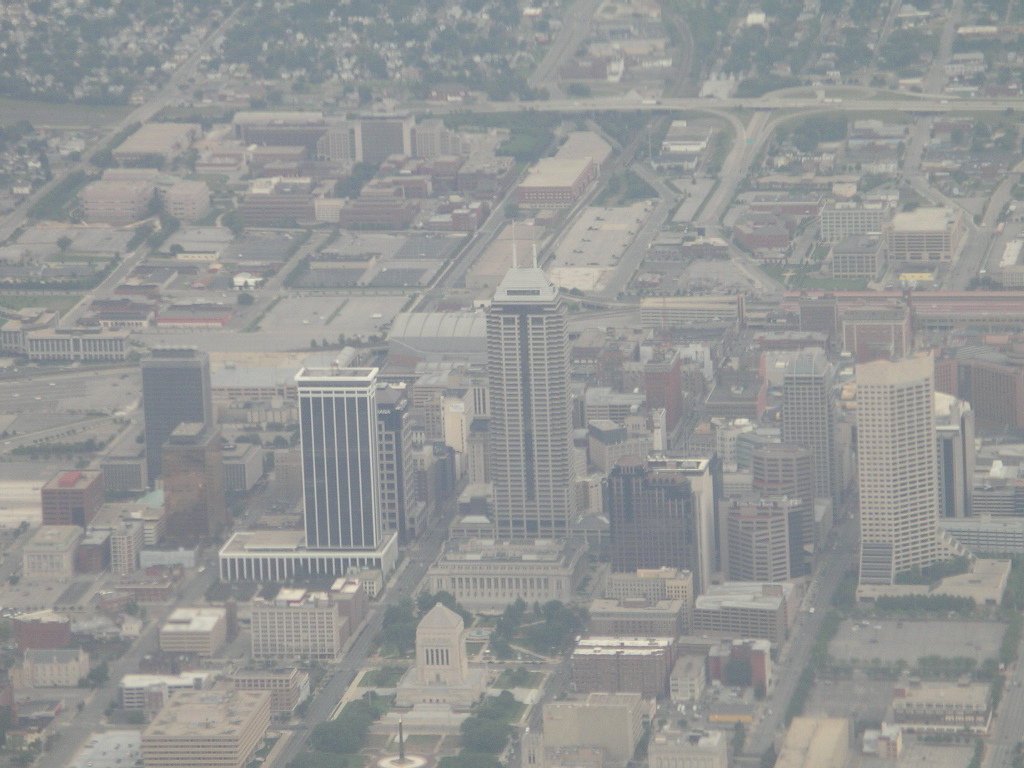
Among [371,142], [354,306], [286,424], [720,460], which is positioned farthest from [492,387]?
[371,142]

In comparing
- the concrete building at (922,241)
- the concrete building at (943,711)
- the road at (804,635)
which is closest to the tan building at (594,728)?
the road at (804,635)

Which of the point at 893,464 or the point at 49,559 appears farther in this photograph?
the point at 49,559

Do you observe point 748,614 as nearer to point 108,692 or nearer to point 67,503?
point 108,692

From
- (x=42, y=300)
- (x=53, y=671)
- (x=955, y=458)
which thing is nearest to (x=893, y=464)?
(x=955, y=458)

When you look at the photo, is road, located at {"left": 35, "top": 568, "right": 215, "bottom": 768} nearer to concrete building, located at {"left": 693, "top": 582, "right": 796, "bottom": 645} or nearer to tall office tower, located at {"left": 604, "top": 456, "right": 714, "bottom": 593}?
tall office tower, located at {"left": 604, "top": 456, "right": 714, "bottom": 593}

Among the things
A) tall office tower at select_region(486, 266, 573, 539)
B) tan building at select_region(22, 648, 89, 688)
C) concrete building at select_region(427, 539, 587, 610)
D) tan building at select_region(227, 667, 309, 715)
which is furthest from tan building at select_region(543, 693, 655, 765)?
tall office tower at select_region(486, 266, 573, 539)

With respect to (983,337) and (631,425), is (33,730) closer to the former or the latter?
(631,425)

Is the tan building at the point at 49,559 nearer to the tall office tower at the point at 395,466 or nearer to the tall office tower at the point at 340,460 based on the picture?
the tall office tower at the point at 340,460
